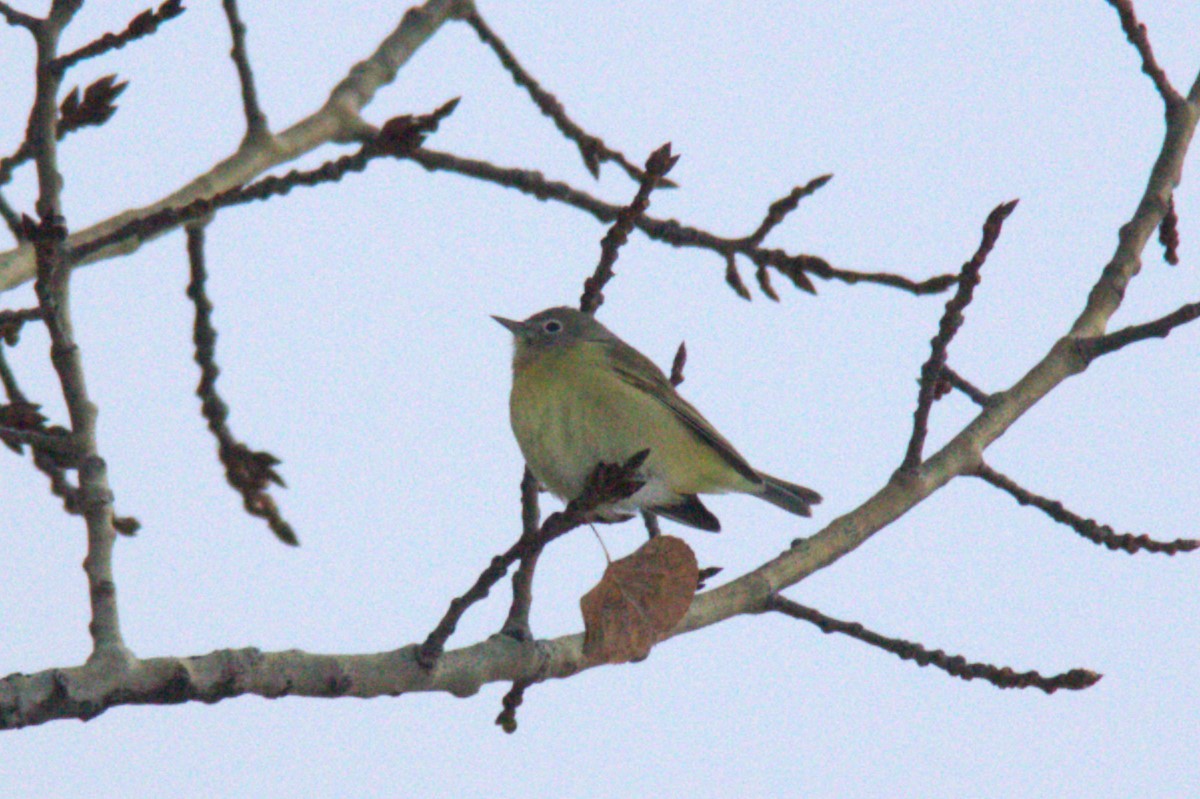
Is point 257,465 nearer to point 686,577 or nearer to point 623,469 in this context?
point 686,577

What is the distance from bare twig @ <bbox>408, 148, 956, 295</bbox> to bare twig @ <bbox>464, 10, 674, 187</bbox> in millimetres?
285

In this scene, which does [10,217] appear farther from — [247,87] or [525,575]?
[525,575]

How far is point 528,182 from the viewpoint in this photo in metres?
4.84

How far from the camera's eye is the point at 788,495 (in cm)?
551

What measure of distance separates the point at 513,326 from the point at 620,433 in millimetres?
1282

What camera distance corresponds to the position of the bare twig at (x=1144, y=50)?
4.38m

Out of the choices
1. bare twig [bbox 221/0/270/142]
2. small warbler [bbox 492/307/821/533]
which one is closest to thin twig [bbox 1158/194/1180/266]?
small warbler [bbox 492/307/821/533]

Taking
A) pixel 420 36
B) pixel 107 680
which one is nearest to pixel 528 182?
pixel 420 36

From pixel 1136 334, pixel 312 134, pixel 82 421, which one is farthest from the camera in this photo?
pixel 312 134

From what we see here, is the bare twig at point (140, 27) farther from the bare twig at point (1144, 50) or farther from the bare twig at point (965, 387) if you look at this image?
the bare twig at point (1144, 50)

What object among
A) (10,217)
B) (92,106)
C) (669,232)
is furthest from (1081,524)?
(10,217)

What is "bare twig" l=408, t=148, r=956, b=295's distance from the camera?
4.70 metres

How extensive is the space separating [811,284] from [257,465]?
6.73ft

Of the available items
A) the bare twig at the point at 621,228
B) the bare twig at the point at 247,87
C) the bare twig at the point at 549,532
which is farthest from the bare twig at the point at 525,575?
the bare twig at the point at 247,87
